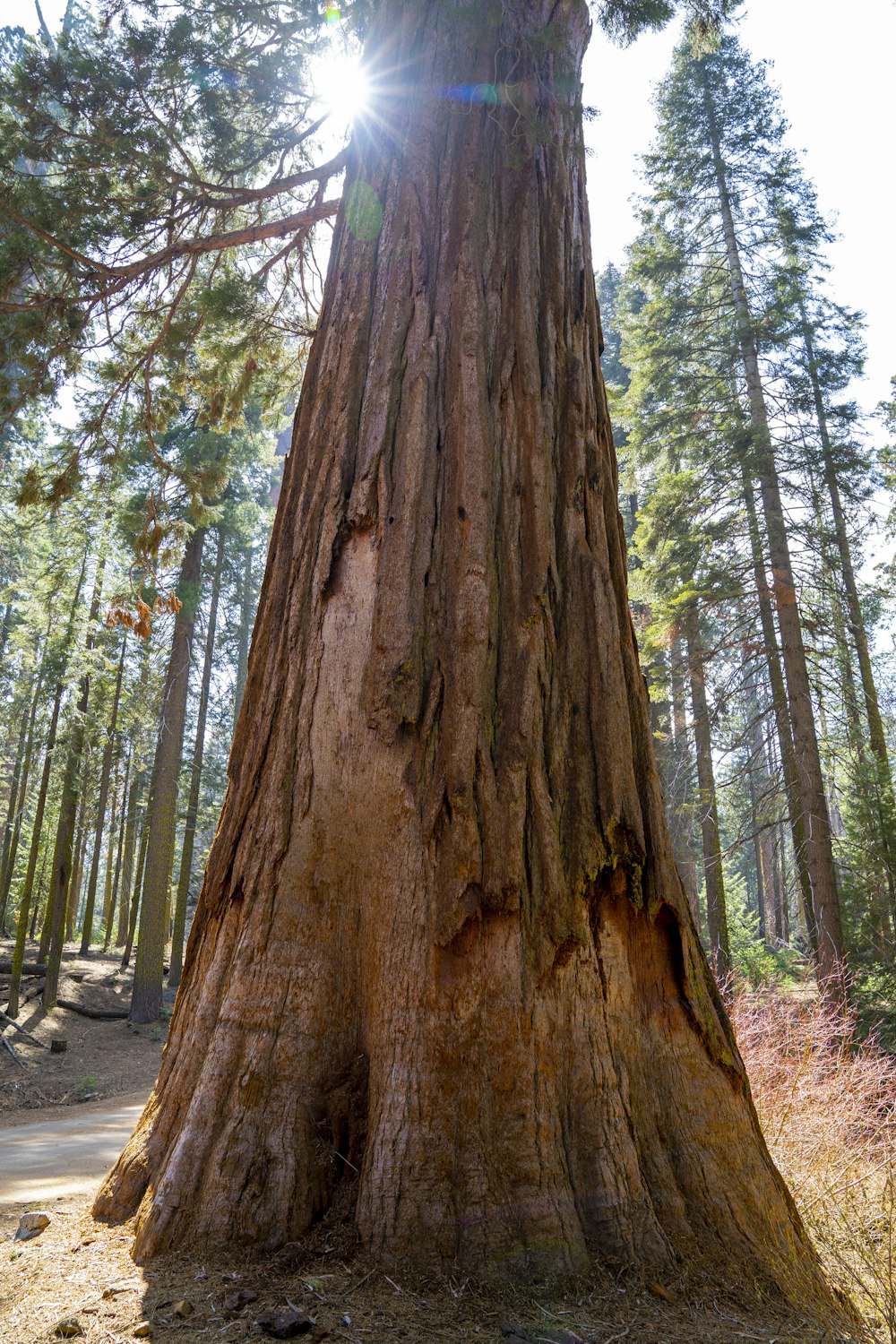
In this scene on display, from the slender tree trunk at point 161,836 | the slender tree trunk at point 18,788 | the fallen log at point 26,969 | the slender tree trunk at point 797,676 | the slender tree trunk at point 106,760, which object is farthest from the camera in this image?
the slender tree trunk at point 106,760

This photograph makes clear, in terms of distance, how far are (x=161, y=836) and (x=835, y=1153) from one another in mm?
13150

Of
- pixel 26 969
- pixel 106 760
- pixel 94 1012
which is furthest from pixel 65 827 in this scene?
pixel 106 760

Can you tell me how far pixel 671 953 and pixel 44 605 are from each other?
14460 millimetres

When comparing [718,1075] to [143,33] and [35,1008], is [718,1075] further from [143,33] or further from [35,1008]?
[35,1008]

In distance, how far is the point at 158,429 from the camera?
7414 mm

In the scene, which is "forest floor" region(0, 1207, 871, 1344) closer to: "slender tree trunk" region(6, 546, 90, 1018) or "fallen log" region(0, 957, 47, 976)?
"slender tree trunk" region(6, 546, 90, 1018)

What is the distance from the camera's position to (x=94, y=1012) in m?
14.8

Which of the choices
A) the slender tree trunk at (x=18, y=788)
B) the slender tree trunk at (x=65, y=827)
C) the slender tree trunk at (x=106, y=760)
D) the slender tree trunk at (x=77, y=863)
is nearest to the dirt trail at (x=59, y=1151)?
the slender tree trunk at (x=65, y=827)

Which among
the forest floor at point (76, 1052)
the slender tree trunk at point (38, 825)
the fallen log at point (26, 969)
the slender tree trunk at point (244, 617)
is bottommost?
the forest floor at point (76, 1052)

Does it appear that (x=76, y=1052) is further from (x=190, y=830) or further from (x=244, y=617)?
(x=244, y=617)

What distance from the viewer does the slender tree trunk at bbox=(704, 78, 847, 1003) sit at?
37.4ft

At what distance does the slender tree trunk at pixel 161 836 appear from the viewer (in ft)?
48.0

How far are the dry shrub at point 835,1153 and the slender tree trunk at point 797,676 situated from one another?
13.8ft

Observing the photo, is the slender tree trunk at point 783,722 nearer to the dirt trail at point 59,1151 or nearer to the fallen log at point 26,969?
the dirt trail at point 59,1151
